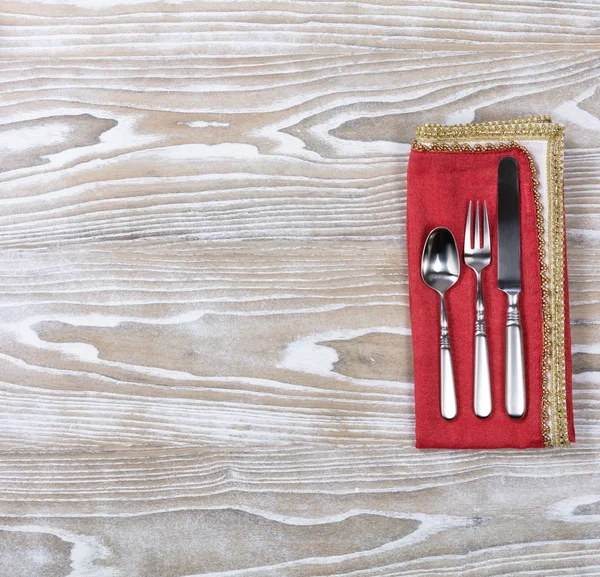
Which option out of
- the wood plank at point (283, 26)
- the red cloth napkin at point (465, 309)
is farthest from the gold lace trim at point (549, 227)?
the wood plank at point (283, 26)

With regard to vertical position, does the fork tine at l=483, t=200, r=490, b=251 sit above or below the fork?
above

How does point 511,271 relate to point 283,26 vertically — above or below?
below

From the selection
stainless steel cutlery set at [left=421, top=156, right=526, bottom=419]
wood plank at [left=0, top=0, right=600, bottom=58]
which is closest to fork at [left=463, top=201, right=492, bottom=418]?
stainless steel cutlery set at [left=421, top=156, right=526, bottom=419]

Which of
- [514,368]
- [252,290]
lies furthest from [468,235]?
[252,290]

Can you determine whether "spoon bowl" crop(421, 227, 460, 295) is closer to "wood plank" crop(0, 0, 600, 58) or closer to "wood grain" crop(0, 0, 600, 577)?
"wood grain" crop(0, 0, 600, 577)

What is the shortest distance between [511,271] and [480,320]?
62mm

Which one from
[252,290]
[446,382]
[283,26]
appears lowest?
[446,382]

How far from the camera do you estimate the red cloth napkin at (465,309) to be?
24.9 inches

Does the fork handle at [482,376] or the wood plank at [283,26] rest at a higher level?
the wood plank at [283,26]

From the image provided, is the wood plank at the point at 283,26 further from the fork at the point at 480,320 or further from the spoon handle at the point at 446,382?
the spoon handle at the point at 446,382

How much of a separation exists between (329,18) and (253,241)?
0.28 metres

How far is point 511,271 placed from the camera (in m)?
0.63

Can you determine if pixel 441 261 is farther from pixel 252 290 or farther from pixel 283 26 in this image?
pixel 283 26

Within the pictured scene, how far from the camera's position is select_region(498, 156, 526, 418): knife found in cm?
62
